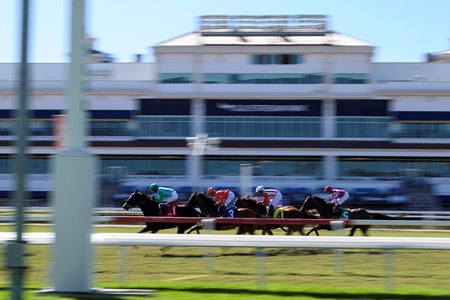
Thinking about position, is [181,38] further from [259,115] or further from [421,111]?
[421,111]

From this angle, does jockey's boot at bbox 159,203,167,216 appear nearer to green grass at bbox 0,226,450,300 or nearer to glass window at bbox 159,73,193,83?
green grass at bbox 0,226,450,300

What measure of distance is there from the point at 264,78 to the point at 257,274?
103 feet

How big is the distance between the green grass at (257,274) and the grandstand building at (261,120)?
26563mm

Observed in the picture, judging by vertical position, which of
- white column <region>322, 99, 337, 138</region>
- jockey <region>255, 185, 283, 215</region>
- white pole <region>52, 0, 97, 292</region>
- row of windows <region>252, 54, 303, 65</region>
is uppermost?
row of windows <region>252, 54, 303, 65</region>

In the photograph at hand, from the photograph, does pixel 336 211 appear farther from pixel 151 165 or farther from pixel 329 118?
pixel 151 165

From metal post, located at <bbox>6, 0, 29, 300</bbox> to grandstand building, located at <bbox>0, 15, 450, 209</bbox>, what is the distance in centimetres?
3246

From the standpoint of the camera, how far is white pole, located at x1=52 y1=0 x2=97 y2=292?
6602 millimetres

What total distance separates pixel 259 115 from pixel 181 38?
6.63 m

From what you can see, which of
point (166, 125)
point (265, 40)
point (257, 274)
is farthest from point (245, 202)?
point (265, 40)

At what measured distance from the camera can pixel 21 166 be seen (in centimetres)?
529

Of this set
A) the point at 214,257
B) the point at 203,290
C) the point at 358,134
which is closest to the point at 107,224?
the point at 214,257

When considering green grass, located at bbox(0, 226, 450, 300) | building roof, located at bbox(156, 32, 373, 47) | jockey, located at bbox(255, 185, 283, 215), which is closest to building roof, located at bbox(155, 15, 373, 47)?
building roof, located at bbox(156, 32, 373, 47)

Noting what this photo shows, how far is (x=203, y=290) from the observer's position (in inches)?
283

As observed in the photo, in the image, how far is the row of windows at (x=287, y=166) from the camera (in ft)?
129
